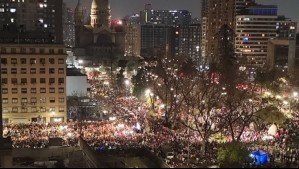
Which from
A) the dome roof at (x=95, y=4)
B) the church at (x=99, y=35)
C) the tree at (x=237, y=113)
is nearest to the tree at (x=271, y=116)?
the tree at (x=237, y=113)

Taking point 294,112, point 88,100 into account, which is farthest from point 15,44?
point 294,112

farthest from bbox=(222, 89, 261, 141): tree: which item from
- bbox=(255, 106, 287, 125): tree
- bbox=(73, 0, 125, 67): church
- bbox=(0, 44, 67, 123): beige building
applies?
bbox=(73, 0, 125, 67): church

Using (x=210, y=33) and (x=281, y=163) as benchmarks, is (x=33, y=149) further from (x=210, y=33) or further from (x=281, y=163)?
(x=210, y=33)

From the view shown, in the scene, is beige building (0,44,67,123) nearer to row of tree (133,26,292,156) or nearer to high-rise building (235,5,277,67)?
row of tree (133,26,292,156)

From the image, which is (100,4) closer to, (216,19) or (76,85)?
(216,19)

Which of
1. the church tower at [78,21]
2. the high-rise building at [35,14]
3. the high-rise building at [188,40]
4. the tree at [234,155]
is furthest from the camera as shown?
the high-rise building at [188,40]

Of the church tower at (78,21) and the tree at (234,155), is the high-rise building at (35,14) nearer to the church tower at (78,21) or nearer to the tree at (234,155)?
the church tower at (78,21)
